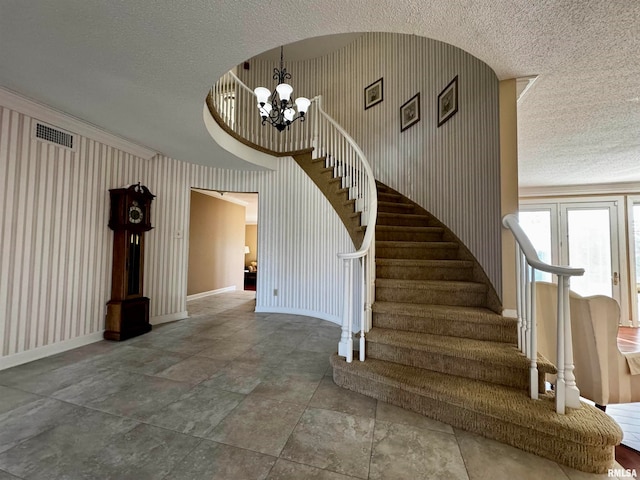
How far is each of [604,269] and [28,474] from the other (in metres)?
7.87

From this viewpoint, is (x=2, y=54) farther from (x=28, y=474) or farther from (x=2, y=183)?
(x=28, y=474)

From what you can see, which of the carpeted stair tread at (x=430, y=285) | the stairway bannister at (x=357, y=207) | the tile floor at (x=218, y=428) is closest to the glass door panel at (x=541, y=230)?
the carpeted stair tread at (x=430, y=285)

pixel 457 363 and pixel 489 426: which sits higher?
pixel 457 363

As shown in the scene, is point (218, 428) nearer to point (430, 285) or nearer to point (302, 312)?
point (430, 285)

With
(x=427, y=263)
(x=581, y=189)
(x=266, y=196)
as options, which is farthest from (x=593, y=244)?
(x=266, y=196)

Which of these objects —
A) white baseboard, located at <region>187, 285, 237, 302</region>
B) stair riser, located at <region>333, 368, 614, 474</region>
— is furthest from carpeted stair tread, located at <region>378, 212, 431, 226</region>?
white baseboard, located at <region>187, 285, 237, 302</region>

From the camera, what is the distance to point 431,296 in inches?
100

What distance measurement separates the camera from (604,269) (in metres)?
5.03

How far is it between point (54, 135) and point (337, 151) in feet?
11.0

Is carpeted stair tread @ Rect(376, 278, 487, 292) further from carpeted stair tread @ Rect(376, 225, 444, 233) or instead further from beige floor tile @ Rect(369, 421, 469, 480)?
beige floor tile @ Rect(369, 421, 469, 480)

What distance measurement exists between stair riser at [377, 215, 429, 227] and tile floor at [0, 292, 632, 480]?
1.94 metres

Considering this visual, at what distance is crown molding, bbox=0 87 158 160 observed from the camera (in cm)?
246

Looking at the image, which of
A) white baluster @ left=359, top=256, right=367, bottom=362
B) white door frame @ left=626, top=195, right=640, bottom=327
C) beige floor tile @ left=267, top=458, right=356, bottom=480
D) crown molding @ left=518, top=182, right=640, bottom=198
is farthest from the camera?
crown molding @ left=518, top=182, right=640, bottom=198

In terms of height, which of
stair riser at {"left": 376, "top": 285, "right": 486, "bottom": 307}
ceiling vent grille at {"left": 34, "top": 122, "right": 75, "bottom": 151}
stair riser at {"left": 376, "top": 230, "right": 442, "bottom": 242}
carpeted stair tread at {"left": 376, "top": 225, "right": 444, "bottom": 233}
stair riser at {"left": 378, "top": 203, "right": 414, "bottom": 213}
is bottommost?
stair riser at {"left": 376, "top": 285, "right": 486, "bottom": 307}
